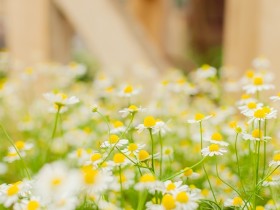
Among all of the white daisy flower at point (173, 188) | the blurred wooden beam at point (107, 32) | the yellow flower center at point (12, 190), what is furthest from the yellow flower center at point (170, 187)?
the blurred wooden beam at point (107, 32)

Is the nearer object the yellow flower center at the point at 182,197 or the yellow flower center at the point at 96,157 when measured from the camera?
the yellow flower center at the point at 182,197

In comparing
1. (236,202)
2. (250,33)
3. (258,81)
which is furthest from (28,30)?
(236,202)

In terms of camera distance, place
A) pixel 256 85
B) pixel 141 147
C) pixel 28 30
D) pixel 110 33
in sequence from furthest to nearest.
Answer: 1. pixel 28 30
2. pixel 110 33
3. pixel 256 85
4. pixel 141 147

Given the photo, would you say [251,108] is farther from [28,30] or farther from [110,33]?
[28,30]

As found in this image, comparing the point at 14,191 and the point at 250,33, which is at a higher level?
the point at 250,33

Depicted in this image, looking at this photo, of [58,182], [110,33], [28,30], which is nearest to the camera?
[58,182]

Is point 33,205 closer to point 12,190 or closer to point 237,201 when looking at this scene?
point 12,190

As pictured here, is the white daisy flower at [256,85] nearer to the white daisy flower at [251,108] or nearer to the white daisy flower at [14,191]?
the white daisy flower at [251,108]

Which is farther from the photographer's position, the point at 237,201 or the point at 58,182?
the point at 237,201

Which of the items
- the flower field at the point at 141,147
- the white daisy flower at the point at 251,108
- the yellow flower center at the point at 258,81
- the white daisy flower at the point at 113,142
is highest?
the yellow flower center at the point at 258,81
